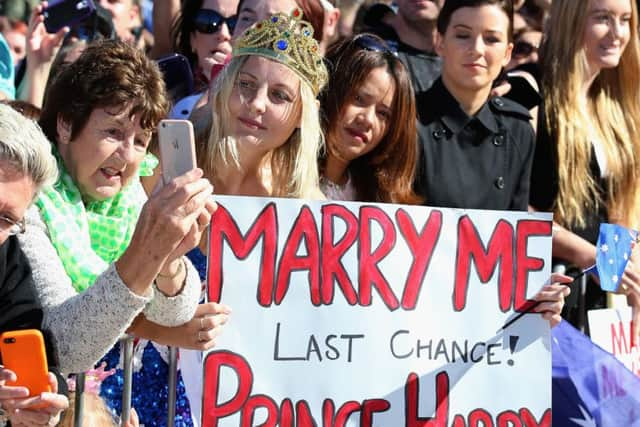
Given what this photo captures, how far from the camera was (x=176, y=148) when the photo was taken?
9.82 ft

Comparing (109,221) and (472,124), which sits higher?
(472,124)

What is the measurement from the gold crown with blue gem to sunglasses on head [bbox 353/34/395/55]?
0.47 m

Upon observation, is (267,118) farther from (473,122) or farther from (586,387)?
(586,387)

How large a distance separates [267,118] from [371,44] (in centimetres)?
81

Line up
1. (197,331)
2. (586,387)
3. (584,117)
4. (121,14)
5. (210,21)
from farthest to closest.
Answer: (121,14) → (584,117) → (210,21) → (586,387) → (197,331)

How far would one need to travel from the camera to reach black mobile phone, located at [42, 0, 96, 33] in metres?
5.50

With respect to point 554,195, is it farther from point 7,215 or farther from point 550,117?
point 7,215

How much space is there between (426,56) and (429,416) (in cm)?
229

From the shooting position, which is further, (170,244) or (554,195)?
(554,195)

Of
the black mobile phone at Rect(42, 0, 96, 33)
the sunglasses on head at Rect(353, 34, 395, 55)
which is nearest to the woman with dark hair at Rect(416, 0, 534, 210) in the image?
the sunglasses on head at Rect(353, 34, 395, 55)

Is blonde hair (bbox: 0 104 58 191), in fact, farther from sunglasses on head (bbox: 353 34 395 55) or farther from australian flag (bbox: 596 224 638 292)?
australian flag (bbox: 596 224 638 292)

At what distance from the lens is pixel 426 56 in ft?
18.5

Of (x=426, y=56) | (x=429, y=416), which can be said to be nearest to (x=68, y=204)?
(x=429, y=416)

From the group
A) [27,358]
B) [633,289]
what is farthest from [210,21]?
[27,358]
